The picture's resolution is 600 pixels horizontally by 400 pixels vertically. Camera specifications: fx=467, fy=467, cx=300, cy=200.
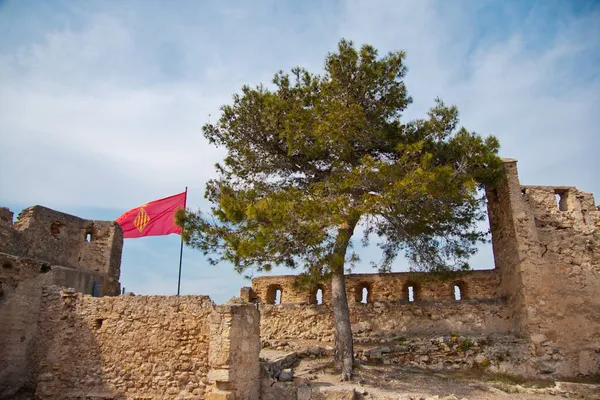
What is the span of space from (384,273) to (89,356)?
10221 mm

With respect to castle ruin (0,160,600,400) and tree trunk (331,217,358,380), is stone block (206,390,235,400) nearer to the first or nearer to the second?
castle ruin (0,160,600,400)

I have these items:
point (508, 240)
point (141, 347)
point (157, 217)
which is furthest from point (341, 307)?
point (157, 217)

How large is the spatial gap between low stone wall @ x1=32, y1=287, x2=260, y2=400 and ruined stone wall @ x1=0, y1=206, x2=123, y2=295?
4170 mm

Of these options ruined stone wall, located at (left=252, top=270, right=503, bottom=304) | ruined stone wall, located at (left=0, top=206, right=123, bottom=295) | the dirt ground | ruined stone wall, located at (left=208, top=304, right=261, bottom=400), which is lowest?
the dirt ground

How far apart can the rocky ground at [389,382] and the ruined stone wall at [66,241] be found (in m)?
5.91

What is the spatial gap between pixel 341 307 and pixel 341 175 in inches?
144

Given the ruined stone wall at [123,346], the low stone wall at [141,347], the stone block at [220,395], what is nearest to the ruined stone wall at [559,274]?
the low stone wall at [141,347]

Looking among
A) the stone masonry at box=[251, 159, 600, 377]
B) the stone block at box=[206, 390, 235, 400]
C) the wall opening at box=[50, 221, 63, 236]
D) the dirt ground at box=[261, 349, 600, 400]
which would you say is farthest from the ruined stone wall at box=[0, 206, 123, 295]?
the stone block at box=[206, 390, 235, 400]

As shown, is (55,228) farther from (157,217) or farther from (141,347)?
(141,347)

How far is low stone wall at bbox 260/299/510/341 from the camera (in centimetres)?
1498

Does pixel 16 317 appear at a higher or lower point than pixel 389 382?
higher

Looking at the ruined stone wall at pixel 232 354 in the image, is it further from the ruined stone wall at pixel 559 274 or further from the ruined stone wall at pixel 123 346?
the ruined stone wall at pixel 559 274

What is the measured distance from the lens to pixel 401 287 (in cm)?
1653

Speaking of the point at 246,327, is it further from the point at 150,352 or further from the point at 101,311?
the point at 101,311
